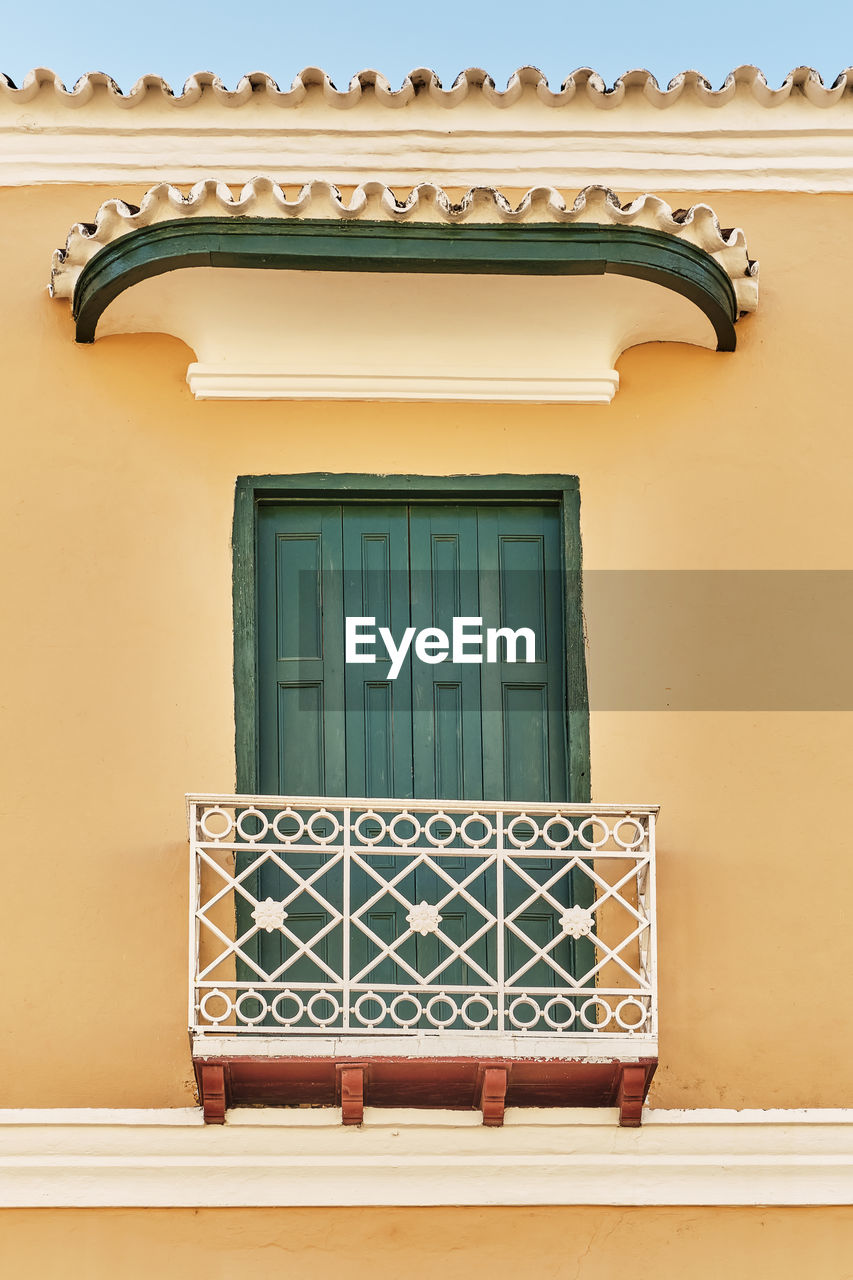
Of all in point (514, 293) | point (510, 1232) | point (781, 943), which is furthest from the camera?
point (514, 293)

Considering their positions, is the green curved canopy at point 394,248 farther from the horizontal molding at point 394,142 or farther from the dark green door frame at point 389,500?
the dark green door frame at point 389,500

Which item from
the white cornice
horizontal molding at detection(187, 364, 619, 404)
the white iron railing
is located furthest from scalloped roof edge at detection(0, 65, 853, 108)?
the white iron railing

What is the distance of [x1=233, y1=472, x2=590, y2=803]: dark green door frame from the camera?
6938mm

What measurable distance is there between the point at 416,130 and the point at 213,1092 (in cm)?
377

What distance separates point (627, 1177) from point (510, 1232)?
425mm

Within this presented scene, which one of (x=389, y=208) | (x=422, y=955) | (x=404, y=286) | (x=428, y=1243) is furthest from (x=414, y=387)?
(x=428, y=1243)

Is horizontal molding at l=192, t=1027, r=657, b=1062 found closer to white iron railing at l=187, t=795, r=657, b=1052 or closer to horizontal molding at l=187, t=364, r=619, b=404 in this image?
white iron railing at l=187, t=795, r=657, b=1052

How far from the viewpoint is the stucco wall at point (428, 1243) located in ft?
20.2

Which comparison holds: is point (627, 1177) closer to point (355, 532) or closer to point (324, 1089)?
point (324, 1089)

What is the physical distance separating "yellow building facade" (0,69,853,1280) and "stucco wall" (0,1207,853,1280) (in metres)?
0.01

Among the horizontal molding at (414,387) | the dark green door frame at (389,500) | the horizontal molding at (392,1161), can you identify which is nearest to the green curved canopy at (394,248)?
the horizontal molding at (414,387)

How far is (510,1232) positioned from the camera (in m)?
6.24

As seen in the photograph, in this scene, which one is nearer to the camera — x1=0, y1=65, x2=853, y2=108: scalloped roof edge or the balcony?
the balcony

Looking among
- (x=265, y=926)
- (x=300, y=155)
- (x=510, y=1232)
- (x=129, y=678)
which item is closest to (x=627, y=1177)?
(x=510, y=1232)
